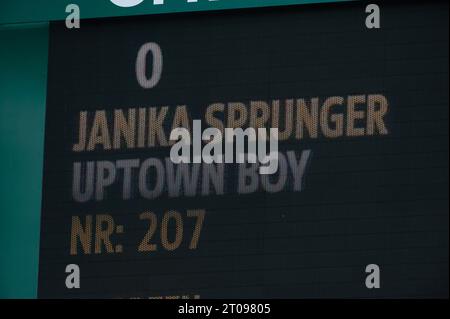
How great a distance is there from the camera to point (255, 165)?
8828 millimetres

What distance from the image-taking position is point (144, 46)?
923 centimetres

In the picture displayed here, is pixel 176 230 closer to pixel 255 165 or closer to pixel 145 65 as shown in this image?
pixel 255 165

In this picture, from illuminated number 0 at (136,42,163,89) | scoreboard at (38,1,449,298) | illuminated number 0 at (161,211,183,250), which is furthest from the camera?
illuminated number 0 at (136,42,163,89)

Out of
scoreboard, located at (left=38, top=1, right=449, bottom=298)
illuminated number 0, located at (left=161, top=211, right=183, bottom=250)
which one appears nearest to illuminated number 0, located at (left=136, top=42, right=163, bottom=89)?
scoreboard, located at (left=38, top=1, right=449, bottom=298)

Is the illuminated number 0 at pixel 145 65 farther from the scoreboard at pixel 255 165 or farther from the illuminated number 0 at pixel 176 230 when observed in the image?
the illuminated number 0 at pixel 176 230

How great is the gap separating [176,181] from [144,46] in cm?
87

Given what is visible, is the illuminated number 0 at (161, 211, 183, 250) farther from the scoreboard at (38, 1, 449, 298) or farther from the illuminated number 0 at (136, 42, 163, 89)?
the illuminated number 0 at (136, 42, 163, 89)

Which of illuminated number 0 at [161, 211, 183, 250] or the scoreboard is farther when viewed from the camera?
illuminated number 0 at [161, 211, 183, 250]

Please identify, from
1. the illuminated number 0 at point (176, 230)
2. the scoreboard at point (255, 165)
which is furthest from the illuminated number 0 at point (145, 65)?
the illuminated number 0 at point (176, 230)

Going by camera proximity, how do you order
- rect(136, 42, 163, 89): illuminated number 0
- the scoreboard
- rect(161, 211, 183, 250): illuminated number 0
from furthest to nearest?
1. rect(136, 42, 163, 89): illuminated number 0
2. rect(161, 211, 183, 250): illuminated number 0
3. the scoreboard

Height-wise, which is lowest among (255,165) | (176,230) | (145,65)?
(176,230)

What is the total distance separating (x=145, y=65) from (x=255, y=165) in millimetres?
924

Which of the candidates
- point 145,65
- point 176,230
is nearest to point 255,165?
point 176,230

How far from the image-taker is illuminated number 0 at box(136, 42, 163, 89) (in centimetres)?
913
